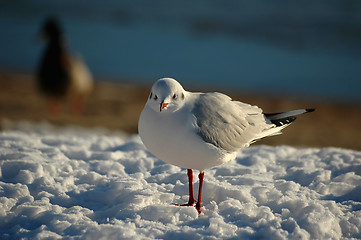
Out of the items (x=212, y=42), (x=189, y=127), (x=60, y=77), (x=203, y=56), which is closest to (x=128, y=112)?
(x=60, y=77)

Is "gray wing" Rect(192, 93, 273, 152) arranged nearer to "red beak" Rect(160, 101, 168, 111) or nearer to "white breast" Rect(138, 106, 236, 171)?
"white breast" Rect(138, 106, 236, 171)

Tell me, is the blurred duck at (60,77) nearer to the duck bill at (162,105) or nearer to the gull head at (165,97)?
the gull head at (165,97)

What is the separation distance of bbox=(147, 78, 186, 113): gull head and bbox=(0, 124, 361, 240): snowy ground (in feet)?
2.65

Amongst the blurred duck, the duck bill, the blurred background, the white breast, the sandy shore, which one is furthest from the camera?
the blurred background

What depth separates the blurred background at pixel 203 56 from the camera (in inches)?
412

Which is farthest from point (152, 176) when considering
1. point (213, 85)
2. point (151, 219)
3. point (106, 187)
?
point (213, 85)

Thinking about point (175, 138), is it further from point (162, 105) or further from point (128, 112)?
point (128, 112)

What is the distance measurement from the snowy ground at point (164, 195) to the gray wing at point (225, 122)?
0.51 m

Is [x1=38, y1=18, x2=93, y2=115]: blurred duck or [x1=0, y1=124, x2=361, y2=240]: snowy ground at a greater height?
[x1=38, y1=18, x2=93, y2=115]: blurred duck

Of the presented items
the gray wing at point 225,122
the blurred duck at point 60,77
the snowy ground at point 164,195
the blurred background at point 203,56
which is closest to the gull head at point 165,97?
the gray wing at point 225,122

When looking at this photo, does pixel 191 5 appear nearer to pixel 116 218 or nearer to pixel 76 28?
pixel 76 28

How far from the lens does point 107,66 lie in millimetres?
14516

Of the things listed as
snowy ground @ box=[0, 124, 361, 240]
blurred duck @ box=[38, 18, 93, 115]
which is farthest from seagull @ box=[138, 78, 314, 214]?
blurred duck @ box=[38, 18, 93, 115]

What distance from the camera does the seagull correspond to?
3412 mm
